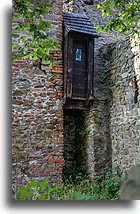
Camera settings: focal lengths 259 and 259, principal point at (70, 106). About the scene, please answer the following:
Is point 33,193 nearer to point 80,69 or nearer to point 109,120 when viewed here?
point 109,120

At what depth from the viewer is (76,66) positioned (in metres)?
5.03

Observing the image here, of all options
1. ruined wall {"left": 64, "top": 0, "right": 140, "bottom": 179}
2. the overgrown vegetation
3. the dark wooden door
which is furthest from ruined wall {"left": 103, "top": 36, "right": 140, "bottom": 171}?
the dark wooden door

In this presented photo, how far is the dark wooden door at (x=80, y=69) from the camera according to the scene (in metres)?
4.99

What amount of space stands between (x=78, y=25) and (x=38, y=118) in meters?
2.00

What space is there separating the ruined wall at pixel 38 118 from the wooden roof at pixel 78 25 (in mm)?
212

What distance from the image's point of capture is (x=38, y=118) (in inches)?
179

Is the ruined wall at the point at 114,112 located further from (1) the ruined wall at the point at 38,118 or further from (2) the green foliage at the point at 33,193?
(2) the green foliage at the point at 33,193

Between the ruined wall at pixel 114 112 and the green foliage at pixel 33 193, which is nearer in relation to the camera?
the green foliage at pixel 33 193

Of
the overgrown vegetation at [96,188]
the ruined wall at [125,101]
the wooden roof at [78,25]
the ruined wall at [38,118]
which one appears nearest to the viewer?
the overgrown vegetation at [96,188]

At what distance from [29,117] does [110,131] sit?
1742mm

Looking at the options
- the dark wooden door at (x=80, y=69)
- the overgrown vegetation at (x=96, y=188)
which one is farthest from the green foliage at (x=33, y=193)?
the dark wooden door at (x=80, y=69)

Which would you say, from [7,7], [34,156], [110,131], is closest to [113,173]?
[110,131]

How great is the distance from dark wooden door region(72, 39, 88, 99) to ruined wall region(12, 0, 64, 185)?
312 mm

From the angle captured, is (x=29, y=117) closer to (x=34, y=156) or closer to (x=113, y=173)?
(x=34, y=156)
